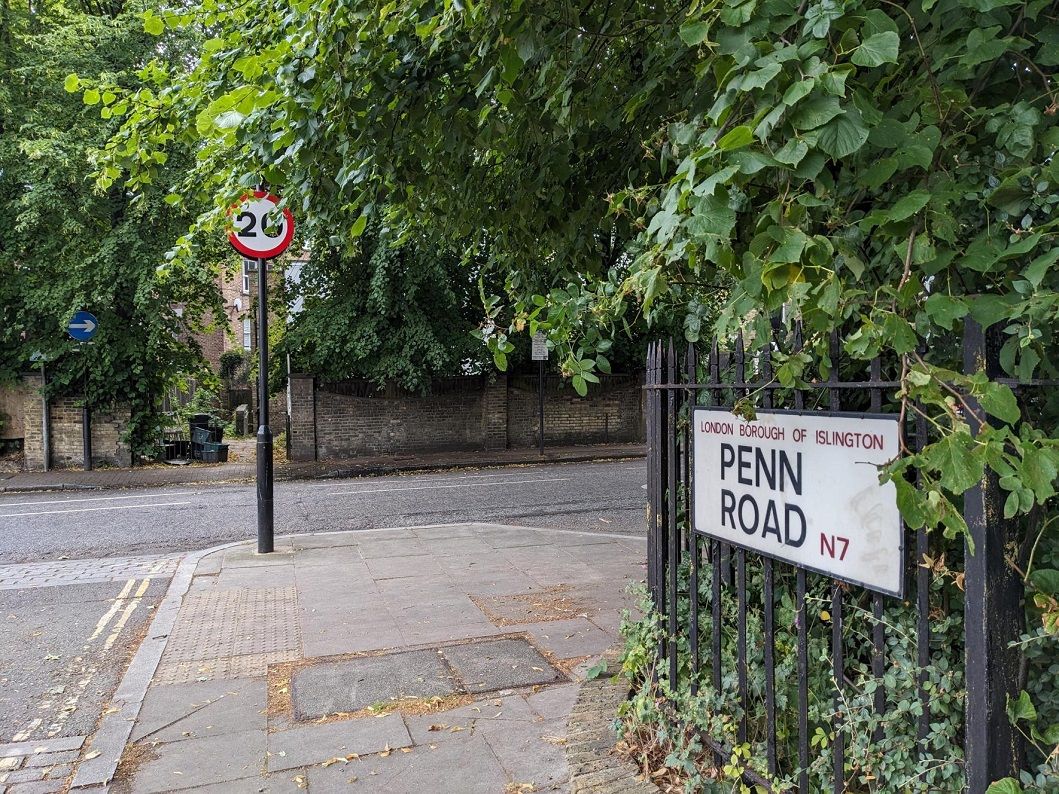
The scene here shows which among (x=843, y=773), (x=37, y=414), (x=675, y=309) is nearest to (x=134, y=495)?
(x=37, y=414)

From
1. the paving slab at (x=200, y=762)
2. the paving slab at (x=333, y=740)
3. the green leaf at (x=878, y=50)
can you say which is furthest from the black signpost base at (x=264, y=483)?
the green leaf at (x=878, y=50)

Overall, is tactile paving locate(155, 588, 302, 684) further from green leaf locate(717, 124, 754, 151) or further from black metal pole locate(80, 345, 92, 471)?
black metal pole locate(80, 345, 92, 471)

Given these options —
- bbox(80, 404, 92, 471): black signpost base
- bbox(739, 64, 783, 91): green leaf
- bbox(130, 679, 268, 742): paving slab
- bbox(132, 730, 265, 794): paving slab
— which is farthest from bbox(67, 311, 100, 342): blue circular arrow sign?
bbox(739, 64, 783, 91): green leaf

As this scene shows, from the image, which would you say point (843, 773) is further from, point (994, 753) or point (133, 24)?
point (133, 24)

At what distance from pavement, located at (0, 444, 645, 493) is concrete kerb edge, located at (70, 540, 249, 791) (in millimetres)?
10039

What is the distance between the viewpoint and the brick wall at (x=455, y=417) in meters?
19.8

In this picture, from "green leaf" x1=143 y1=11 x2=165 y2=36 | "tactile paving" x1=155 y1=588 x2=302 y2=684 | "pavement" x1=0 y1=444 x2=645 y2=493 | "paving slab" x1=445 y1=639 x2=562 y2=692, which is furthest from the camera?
"pavement" x1=0 y1=444 x2=645 y2=493

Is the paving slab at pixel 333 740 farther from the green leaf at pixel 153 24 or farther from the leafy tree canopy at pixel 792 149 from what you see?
the green leaf at pixel 153 24

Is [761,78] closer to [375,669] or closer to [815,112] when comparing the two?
[815,112]

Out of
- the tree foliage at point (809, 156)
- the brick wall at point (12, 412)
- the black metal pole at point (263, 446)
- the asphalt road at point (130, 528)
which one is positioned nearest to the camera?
the tree foliage at point (809, 156)

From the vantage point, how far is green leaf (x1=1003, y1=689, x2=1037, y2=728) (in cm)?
203

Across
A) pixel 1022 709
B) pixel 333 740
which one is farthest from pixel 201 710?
pixel 1022 709

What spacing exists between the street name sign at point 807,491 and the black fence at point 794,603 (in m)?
0.06

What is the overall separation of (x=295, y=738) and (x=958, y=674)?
10.4 ft
